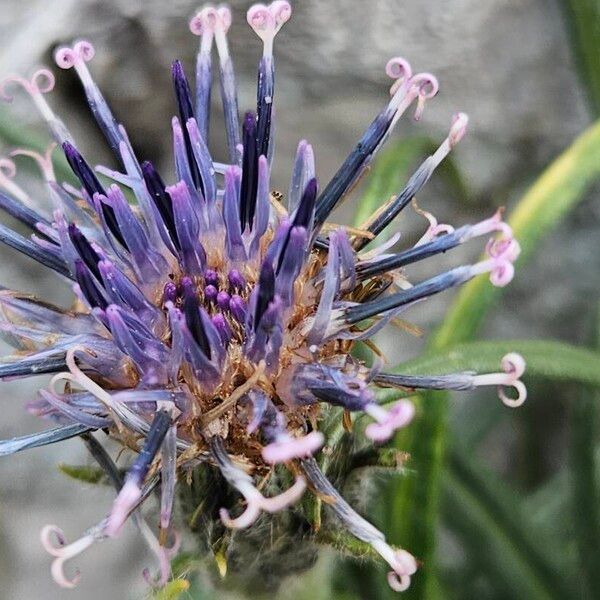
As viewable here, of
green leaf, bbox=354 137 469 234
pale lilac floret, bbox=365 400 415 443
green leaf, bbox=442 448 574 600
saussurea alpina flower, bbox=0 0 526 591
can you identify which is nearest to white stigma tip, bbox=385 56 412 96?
saussurea alpina flower, bbox=0 0 526 591

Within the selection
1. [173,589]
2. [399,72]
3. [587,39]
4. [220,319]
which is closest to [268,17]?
[399,72]

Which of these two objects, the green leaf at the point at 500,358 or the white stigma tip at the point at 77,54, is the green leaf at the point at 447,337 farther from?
the white stigma tip at the point at 77,54

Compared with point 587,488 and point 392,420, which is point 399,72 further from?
point 587,488

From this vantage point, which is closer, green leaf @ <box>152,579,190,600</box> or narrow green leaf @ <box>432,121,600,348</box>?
green leaf @ <box>152,579,190,600</box>

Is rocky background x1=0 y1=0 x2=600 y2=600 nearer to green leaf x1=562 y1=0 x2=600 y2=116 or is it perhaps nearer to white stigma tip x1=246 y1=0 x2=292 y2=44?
green leaf x1=562 y1=0 x2=600 y2=116

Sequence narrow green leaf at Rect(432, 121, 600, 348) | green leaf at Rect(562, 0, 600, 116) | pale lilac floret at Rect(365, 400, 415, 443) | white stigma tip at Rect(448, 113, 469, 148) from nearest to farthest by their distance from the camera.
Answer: pale lilac floret at Rect(365, 400, 415, 443) < white stigma tip at Rect(448, 113, 469, 148) < narrow green leaf at Rect(432, 121, 600, 348) < green leaf at Rect(562, 0, 600, 116)

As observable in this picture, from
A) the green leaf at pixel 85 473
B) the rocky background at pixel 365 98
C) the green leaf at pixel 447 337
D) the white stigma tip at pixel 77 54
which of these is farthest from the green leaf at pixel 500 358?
the rocky background at pixel 365 98
